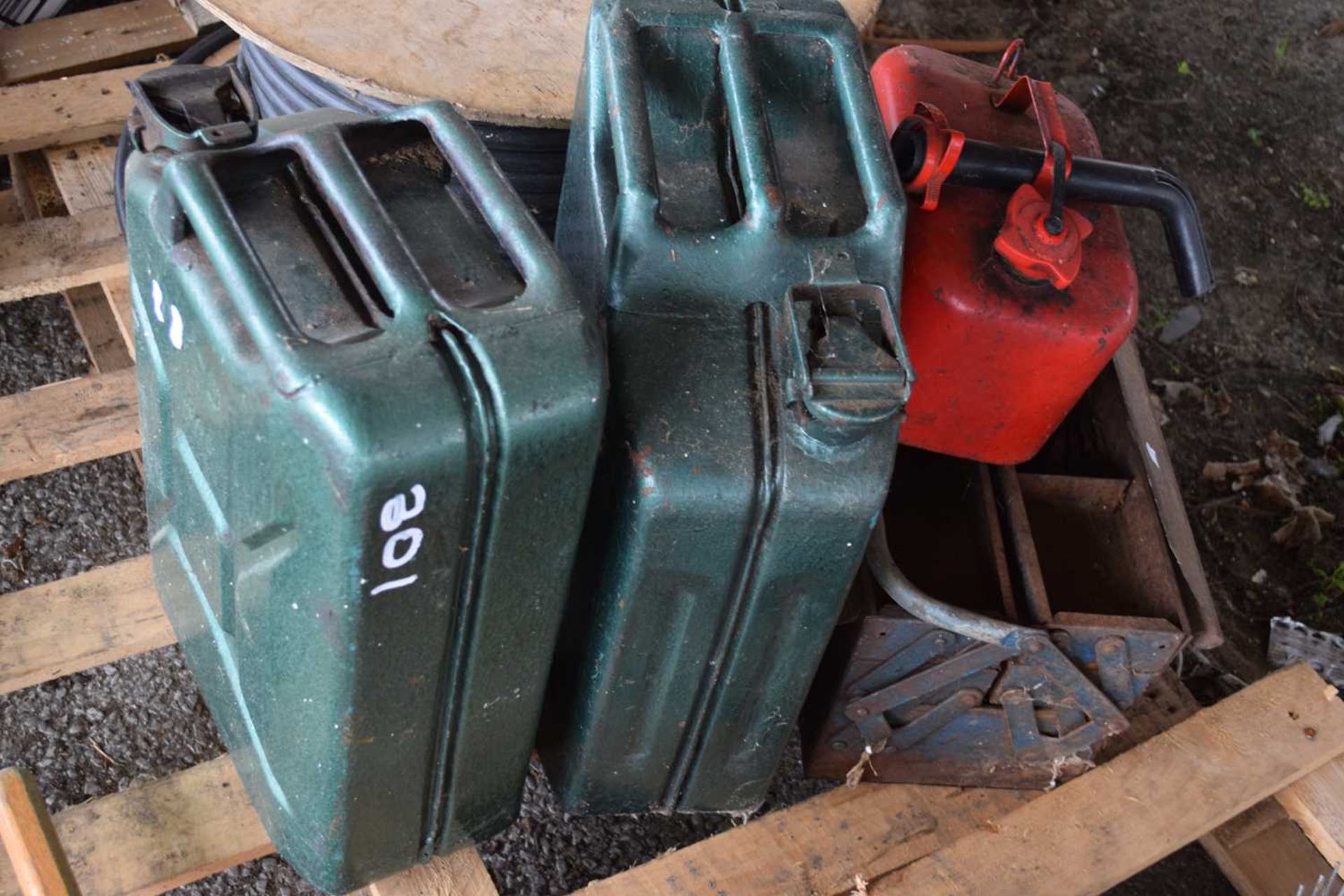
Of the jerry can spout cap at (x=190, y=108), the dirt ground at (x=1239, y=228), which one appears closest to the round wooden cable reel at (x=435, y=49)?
the jerry can spout cap at (x=190, y=108)

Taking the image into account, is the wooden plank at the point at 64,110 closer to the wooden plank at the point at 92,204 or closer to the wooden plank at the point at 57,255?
the wooden plank at the point at 92,204

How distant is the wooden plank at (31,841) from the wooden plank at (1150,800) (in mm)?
927

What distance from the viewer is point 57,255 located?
6.55 feet

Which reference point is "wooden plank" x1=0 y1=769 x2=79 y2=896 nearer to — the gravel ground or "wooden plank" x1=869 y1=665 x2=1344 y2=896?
the gravel ground

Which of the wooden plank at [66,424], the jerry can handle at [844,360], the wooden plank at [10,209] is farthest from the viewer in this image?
the wooden plank at [10,209]

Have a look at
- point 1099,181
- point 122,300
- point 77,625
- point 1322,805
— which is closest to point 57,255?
point 122,300

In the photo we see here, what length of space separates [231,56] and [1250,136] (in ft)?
8.25

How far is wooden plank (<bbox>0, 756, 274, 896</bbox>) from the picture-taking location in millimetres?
1497

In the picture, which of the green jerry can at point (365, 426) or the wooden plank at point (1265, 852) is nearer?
the green jerry can at point (365, 426)

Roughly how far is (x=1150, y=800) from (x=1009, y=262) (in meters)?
0.73

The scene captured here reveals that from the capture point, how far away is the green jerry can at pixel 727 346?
1161 mm

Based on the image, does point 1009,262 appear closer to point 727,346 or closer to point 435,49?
point 727,346

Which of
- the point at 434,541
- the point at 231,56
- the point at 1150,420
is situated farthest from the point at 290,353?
the point at 231,56

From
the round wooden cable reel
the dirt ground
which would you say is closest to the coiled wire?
the round wooden cable reel
